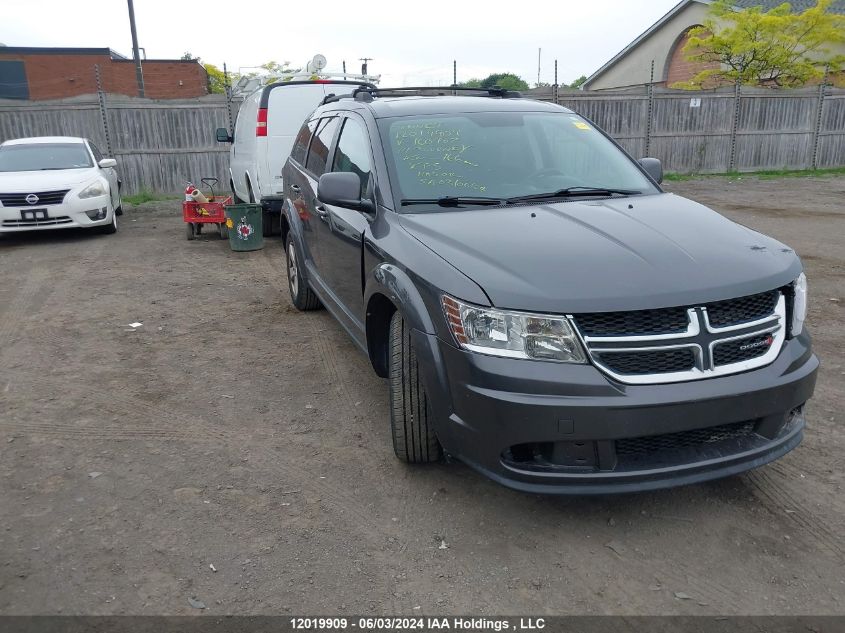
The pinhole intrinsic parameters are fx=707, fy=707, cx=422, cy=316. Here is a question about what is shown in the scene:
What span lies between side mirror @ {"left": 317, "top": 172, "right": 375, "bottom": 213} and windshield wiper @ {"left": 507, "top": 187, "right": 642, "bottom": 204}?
826 mm

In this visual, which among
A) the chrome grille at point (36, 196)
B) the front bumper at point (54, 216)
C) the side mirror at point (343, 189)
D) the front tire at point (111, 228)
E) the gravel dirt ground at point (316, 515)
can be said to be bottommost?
the gravel dirt ground at point (316, 515)

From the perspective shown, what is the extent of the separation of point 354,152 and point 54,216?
747cm

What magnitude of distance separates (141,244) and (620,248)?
897cm

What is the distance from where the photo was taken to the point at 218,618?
2.60 m

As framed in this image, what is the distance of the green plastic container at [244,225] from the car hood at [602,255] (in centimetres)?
630

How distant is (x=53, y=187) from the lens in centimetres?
1022

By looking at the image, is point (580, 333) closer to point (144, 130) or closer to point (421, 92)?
point (421, 92)

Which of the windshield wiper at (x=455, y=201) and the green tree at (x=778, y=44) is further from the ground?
the green tree at (x=778, y=44)

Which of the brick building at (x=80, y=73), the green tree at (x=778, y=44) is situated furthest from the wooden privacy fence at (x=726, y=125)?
the brick building at (x=80, y=73)

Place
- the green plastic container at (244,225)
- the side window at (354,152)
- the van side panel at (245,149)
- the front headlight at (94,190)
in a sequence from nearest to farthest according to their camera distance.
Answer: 1. the side window at (354,152)
2. the green plastic container at (244,225)
3. the van side panel at (245,149)
4. the front headlight at (94,190)

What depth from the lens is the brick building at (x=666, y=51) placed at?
27109mm

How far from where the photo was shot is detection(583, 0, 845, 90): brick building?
27.1 metres

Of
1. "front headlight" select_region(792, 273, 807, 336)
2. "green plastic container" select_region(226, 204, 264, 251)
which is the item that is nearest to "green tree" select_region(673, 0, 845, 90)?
"green plastic container" select_region(226, 204, 264, 251)

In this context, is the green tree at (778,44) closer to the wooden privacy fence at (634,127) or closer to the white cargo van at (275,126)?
the wooden privacy fence at (634,127)
